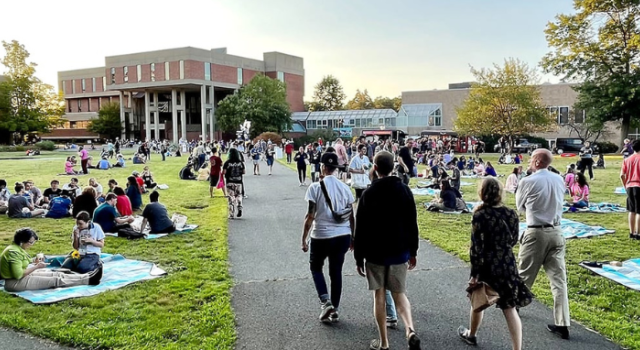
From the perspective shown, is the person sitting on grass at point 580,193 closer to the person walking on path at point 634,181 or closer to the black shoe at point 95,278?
the person walking on path at point 634,181

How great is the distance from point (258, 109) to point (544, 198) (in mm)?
62066

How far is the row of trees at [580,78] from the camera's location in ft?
139

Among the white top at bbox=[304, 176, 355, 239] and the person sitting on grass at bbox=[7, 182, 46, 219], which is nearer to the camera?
the white top at bbox=[304, 176, 355, 239]

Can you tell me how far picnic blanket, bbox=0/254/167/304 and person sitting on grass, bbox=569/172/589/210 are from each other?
1097cm

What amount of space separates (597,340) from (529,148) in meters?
51.6

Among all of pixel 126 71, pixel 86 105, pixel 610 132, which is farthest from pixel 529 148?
pixel 86 105

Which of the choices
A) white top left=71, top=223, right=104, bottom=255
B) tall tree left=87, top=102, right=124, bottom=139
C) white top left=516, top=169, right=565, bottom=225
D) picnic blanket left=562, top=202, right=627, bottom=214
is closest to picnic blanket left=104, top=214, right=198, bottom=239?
white top left=71, top=223, right=104, bottom=255

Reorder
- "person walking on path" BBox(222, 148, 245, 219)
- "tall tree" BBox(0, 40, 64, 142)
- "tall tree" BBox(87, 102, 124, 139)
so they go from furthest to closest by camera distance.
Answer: "tall tree" BBox(87, 102, 124, 139)
"tall tree" BBox(0, 40, 64, 142)
"person walking on path" BBox(222, 148, 245, 219)

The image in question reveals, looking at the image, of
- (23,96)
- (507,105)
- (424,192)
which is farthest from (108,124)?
(424,192)

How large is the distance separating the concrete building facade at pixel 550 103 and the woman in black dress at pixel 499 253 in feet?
158

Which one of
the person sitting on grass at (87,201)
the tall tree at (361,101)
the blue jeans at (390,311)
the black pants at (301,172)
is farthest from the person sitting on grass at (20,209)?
the tall tree at (361,101)

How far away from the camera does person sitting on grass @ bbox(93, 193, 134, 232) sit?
10.2m

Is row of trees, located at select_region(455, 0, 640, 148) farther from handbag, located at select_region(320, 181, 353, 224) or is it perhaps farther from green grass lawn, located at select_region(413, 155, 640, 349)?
handbag, located at select_region(320, 181, 353, 224)

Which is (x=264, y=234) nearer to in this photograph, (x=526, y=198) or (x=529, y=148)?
(x=526, y=198)
